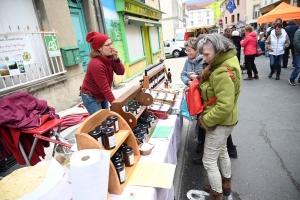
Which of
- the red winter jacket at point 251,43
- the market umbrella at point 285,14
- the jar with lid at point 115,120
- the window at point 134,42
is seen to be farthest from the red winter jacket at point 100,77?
the market umbrella at point 285,14

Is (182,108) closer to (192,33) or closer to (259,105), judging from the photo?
(259,105)

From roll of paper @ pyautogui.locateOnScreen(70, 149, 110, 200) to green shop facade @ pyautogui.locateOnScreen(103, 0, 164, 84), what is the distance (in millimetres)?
6825

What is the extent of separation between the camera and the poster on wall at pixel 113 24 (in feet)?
24.0

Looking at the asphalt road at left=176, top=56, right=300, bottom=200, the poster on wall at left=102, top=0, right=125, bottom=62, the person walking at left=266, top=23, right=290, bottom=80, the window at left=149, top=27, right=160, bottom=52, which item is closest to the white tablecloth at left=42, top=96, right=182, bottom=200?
the asphalt road at left=176, top=56, right=300, bottom=200

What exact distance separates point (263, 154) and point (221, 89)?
6.47 ft

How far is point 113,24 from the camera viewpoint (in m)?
7.78

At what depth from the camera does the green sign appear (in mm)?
4438

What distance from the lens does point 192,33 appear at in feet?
92.9

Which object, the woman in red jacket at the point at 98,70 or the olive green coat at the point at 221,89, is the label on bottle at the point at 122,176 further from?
the woman in red jacket at the point at 98,70

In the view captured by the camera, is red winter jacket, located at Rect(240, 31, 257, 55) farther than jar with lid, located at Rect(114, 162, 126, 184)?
Yes

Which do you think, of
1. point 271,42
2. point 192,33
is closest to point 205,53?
point 271,42

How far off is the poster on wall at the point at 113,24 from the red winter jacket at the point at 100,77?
17.2 ft

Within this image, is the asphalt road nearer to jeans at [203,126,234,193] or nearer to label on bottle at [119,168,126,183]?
jeans at [203,126,234,193]

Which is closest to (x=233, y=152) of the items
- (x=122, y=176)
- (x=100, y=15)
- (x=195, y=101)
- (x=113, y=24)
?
(x=195, y=101)
